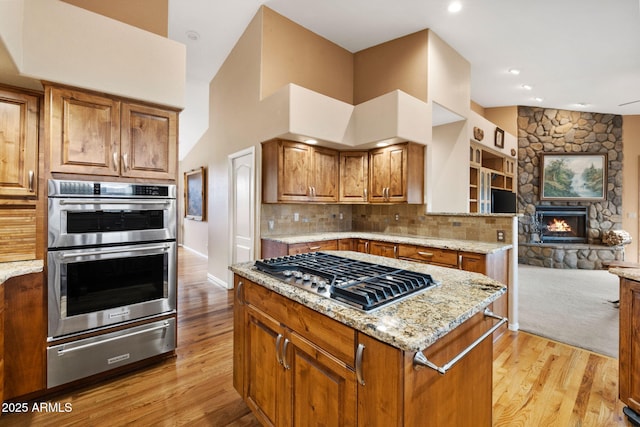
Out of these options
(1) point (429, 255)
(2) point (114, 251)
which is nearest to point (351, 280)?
(2) point (114, 251)

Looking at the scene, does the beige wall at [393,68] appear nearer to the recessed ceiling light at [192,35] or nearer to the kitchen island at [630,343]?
the recessed ceiling light at [192,35]

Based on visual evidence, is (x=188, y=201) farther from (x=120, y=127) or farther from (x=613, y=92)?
(x=613, y=92)

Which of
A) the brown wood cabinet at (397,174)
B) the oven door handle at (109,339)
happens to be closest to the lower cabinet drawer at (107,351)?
the oven door handle at (109,339)

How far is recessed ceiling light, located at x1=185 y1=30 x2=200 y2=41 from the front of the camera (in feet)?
13.1

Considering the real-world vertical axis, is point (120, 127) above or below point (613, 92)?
below

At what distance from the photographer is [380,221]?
4.57m

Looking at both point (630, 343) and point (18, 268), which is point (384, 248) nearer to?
point (630, 343)

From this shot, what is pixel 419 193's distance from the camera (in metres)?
3.94

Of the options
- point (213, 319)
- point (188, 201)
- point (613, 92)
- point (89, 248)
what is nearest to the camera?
point (89, 248)

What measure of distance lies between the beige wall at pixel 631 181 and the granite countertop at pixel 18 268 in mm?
9679

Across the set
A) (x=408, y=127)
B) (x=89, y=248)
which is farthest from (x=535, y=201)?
(x=89, y=248)

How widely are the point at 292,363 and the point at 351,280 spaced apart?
18.0 inches

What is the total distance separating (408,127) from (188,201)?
19.4 feet

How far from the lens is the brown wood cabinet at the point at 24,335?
1825 millimetres
